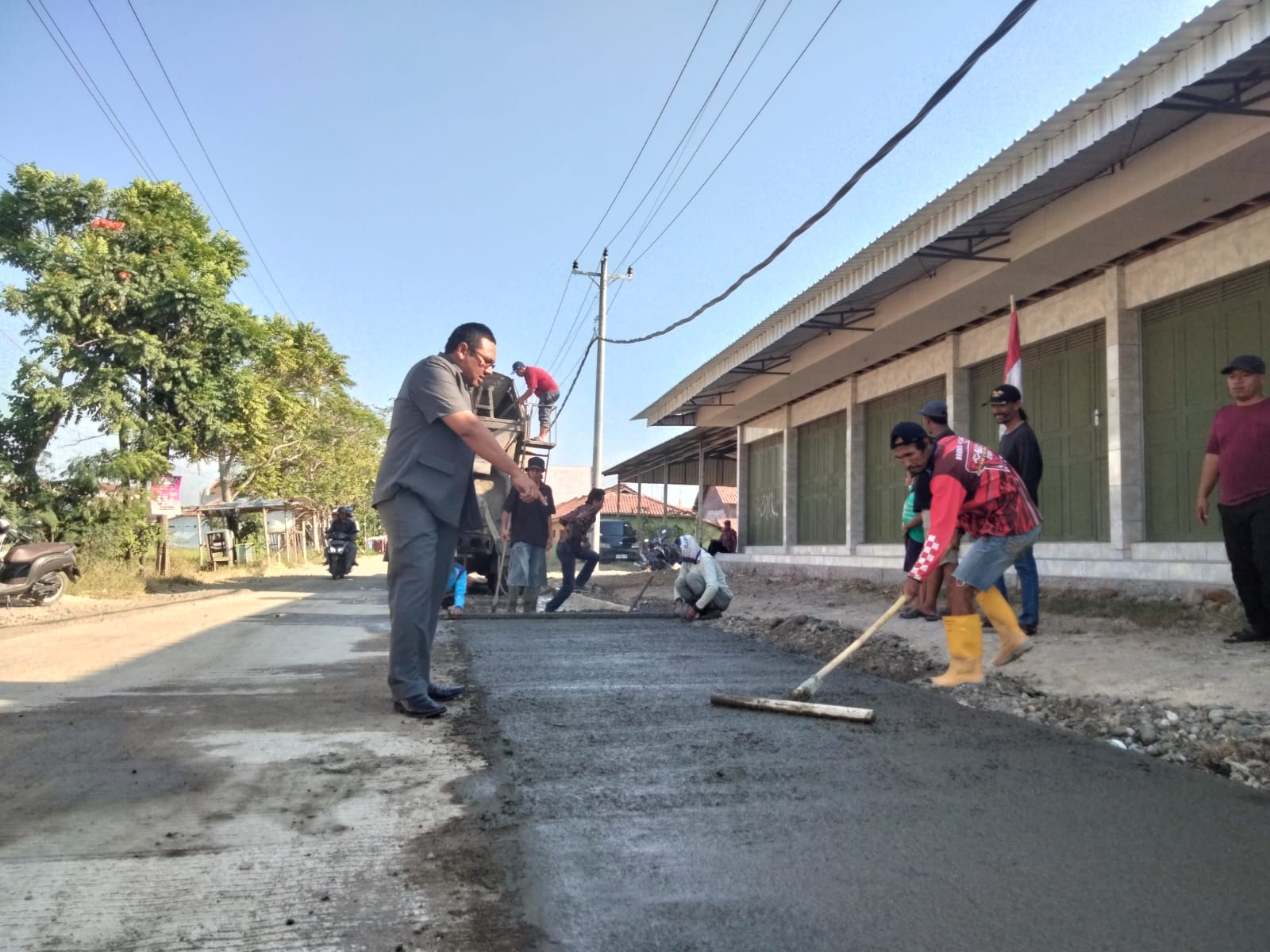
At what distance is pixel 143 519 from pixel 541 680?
46.4ft

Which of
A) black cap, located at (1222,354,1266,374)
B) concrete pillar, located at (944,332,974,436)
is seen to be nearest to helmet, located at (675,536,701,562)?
black cap, located at (1222,354,1266,374)

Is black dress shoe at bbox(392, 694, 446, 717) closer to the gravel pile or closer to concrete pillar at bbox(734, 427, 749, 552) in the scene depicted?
the gravel pile

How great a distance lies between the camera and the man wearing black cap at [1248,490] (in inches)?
215

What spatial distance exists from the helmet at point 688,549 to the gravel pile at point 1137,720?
2.61 m

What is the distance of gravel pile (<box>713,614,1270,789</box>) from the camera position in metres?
3.50

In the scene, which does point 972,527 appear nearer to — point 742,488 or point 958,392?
point 958,392

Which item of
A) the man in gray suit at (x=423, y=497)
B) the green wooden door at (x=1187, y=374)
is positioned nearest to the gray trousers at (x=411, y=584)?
the man in gray suit at (x=423, y=497)

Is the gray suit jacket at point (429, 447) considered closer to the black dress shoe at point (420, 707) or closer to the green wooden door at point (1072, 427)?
the black dress shoe at point (420, 707)

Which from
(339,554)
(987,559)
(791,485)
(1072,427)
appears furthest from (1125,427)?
(339,554)

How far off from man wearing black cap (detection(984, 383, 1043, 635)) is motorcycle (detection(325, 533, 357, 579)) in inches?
720

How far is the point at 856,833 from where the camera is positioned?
2588 millimetres

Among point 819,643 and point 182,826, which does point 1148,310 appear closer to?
point 819,643

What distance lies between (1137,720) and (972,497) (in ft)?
4.26

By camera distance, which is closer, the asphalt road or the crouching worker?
the asphalt road
